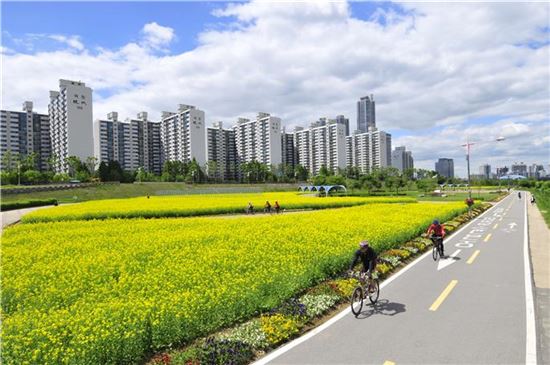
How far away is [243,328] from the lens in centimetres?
780

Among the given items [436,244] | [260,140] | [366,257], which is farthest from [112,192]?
[260,140]

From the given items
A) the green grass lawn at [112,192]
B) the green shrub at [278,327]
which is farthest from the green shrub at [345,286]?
the green grass lawn at [112,192]

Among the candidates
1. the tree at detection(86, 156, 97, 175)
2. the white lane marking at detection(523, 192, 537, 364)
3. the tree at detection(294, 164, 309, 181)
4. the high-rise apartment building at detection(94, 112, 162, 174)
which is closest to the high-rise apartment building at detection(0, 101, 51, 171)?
the high-rise apartment building at detection(94, 112, 162, 174)

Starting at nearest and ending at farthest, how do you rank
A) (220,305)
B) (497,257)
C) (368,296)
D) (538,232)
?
(220,305)
(368,296)
(497,257)
(538,232)

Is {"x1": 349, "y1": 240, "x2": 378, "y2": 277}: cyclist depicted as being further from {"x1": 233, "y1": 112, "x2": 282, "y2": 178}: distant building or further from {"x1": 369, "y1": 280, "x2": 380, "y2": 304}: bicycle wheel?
{"x1": 233, "y1": 112, "x2": 282, "y2": 178}: distant building

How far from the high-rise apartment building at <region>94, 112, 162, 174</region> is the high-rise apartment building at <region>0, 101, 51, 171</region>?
1753 cm

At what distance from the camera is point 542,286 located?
11047 millimetres

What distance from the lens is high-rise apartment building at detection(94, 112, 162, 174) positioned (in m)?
139

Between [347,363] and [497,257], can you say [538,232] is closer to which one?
[497,257]

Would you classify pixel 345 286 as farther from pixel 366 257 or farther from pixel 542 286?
pixel 542 286

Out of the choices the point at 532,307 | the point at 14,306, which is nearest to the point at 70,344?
the point at 14,306

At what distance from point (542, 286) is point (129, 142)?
153 meters

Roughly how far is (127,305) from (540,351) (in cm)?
915

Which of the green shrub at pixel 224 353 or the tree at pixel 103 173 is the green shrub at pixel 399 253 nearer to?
the green shrub at pixel 224 353
